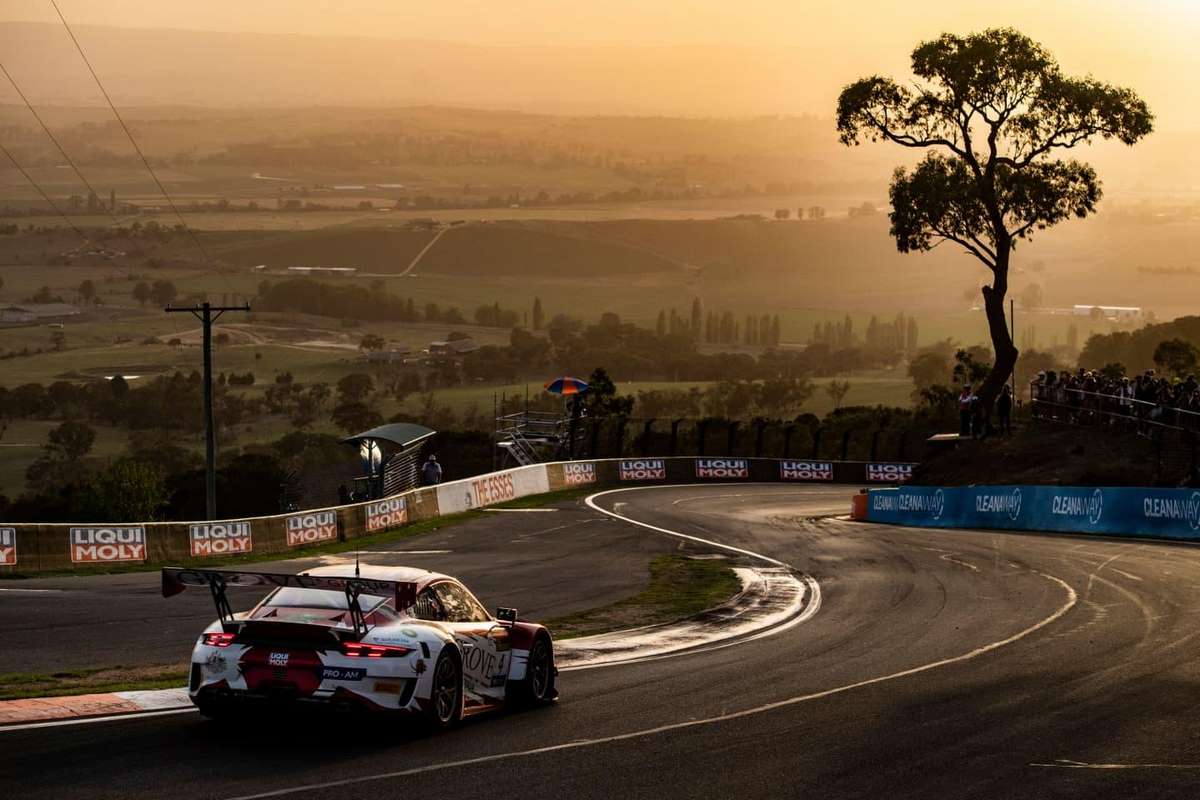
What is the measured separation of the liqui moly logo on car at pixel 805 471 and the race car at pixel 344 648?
66679 millimetres

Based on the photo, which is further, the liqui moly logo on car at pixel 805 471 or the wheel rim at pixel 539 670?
the liqui moly logo on car at pixel 805 471

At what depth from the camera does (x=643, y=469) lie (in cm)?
7769

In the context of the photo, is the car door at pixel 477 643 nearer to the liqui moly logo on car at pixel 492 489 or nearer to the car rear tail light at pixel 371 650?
the car rear tail light at pixel 371 650

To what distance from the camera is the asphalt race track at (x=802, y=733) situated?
41.8 feet

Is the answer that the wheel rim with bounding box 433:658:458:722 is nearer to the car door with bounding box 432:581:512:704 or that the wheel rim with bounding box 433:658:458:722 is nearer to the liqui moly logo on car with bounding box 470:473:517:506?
the car door with bounding box 432:581:512:704

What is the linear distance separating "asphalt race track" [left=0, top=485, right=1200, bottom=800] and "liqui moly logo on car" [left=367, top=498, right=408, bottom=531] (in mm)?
21412

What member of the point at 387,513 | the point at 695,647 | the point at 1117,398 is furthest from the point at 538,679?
the point at 1117,398

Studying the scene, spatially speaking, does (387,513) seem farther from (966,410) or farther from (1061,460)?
(966,410)

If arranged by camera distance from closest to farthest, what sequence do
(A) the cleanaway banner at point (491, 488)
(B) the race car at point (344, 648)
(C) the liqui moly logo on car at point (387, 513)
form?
(B) the race car at point (344, 648), (C) the liqui moly logo on car at point (387, 513), (A) the cleanaway banner at point (491, 488)

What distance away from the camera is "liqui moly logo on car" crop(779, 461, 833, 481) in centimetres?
8194

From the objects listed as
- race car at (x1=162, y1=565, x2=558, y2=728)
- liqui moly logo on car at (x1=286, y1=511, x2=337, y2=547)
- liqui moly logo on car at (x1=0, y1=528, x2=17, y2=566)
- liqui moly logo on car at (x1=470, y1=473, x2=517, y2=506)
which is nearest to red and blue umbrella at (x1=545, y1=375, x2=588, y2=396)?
liqui moly logo on car at (x1=470, y1=473, x2=517, y2=506)

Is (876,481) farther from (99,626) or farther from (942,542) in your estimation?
(99,626)

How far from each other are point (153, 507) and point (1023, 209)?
79.9 m

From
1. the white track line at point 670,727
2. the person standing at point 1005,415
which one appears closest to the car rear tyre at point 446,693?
the white track line at point 670,727
